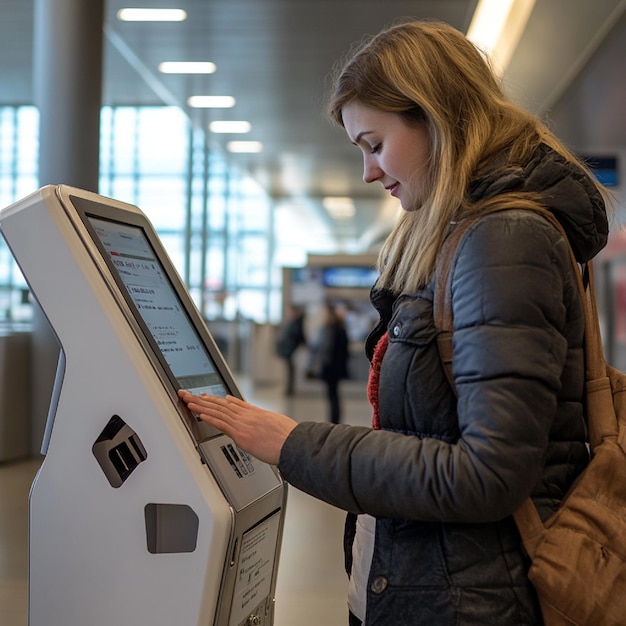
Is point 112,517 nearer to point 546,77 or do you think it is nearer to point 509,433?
point 509,433

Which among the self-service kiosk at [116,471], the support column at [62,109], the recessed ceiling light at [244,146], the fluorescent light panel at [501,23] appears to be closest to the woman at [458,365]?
the self-service kiosk at [116,471]

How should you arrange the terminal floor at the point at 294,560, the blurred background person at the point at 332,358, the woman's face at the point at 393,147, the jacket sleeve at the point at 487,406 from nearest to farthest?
the jacket sleeve at the point at 487,406 < the woman's face at the point at 393,147 < the terminal floor at the point at 294,560 < the blurred background person at the point at 332,358

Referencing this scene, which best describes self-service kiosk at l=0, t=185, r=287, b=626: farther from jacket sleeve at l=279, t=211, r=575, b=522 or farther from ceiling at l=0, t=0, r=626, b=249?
ceiling at l=0, t=0, r=626, b=249

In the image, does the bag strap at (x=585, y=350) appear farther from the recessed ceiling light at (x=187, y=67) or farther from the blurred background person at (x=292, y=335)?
the blurred background person at (x=292, y=335)

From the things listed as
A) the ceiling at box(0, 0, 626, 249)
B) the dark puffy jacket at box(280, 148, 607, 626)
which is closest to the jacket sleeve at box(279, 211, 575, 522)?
the dark puffy jacket at box(280, 148, 607, 626)

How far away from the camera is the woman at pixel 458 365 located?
3.96 ft

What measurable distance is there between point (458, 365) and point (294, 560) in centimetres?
357

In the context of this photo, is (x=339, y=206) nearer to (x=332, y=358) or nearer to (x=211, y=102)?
(x=211, y=102)

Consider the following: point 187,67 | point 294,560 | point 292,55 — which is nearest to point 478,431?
point 294,560

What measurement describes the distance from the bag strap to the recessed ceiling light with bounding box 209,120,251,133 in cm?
1431

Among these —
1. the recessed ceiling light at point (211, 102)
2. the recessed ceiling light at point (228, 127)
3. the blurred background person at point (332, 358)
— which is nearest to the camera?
the blurred background person at point (332, 358)

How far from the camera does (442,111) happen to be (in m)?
1.39

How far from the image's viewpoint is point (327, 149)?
56.5 ft

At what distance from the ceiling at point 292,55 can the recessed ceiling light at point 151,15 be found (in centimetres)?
13
